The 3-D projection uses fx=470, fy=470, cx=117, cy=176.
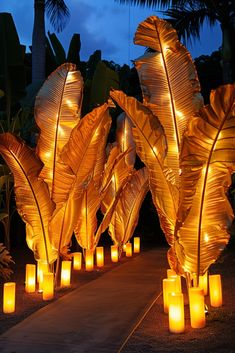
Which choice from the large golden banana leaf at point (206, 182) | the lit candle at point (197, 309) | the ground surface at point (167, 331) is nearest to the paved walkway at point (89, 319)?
the ground surface at point (167, 331)

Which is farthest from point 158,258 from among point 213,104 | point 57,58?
point 213,104

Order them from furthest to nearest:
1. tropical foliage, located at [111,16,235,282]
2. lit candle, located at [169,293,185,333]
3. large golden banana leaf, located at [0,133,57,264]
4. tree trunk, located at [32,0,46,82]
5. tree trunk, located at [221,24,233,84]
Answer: tree trunk, located at [221,24,233,84] < tree trunk, located at [32,0,46,82] < large golden banana leaf, located at [0,133,57,264] < lit candle, located at [169,293,185,333] < tropical foliage, located at [111,16,235,282]

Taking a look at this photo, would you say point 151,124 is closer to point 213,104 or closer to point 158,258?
point 213,104

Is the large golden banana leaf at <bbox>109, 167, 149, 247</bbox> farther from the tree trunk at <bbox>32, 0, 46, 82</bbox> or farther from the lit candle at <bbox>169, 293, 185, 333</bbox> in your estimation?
the lit candle at <bbox>169, 293, 185, 333</bbox>

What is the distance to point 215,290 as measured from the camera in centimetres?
421

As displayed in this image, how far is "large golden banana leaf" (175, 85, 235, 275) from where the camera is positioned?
3.16 meters

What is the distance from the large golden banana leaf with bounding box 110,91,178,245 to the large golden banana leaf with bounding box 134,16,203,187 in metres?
0.13

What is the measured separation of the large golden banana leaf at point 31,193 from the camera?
4.57 m

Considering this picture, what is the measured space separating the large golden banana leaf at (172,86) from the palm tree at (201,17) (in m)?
6.46

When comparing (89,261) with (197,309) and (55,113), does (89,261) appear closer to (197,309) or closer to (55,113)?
(55,113)

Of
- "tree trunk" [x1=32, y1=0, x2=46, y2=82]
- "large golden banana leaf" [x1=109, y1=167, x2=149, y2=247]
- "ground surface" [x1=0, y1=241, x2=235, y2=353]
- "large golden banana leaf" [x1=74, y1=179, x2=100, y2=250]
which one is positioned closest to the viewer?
"ground surface" [x1=0, y1=241, x2=235, y2=353]

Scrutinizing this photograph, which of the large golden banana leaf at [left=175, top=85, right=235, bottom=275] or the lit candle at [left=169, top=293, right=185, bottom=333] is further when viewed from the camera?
the lit candle at [left=169, top=293, right=185, bottom=333]

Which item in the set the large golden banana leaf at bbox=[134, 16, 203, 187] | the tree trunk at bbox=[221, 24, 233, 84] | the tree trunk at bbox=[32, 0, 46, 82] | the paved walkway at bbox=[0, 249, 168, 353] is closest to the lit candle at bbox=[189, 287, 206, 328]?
the paved walkway at bbox=[0, 249, 168, 353]

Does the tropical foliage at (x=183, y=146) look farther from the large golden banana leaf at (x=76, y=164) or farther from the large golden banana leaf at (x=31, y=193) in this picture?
the large golden banana leaf at (x=31, y=193)
